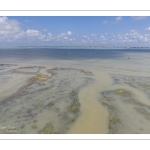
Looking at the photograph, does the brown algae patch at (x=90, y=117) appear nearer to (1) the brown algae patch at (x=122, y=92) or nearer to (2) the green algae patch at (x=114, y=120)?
(2) the green algae patch at (x=114, y=120)

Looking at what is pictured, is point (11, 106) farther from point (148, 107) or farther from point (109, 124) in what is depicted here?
point (148, 107)

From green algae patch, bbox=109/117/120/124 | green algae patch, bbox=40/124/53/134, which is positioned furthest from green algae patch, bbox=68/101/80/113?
green algae patch, bbox=109/117/120/124

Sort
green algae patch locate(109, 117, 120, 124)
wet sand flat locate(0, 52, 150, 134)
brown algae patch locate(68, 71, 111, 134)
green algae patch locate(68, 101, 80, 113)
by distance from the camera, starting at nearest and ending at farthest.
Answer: brown algae patch locate(68, 71, 111, 134)
wet sand flat locate(0, 52, 150, 134)
green algae patch locate(109, 117, 120, 124)
green algae patch locate(68, 101, 80, 113)

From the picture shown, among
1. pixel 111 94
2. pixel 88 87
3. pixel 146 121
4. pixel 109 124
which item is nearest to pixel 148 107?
pixel 146 121

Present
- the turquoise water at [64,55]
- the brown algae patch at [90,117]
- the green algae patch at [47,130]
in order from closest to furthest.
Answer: the green algae patch at [47,130] → the brown algae patch at [90,117] → the turquoise water at [64,55]

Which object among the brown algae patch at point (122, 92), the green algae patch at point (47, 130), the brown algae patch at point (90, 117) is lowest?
the green algae patch at point (47, 130)

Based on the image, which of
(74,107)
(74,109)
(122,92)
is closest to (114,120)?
(74,109)

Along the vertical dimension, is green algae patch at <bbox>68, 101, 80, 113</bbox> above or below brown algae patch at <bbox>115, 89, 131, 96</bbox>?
below

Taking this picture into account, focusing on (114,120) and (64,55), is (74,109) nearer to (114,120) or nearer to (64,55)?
(114,120)

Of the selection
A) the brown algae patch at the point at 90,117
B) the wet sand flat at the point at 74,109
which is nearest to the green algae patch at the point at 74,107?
the wet sand flat at the point at 74,109

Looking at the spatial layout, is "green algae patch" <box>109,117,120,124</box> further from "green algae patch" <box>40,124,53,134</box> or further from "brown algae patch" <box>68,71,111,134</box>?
"green algae patch" <box>40,124,53,134</box>

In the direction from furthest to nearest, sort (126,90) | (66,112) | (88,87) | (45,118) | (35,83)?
(35,83), (88,87), (126,90), (66,112), (45,118)
